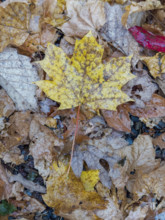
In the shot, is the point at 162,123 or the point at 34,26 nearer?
the point at 34,26

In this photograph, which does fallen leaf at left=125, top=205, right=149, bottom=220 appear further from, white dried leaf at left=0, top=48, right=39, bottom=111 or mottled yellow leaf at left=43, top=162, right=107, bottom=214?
white dried leaf at left=0, top=48, right=39, bottom=111

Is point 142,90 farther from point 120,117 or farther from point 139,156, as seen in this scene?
point 139,156

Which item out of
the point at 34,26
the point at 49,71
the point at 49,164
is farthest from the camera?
the point at 49,164

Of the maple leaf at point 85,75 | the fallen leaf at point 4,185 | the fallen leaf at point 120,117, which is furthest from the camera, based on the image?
the fallen leaf at point 4,185

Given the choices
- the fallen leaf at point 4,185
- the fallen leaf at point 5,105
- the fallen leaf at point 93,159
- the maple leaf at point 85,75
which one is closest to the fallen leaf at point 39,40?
the maple leaf at point 85,75

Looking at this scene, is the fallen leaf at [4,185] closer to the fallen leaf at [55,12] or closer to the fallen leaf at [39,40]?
the fallen leaf at [39,40]

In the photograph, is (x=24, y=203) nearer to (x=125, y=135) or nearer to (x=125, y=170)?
(x=125, y=170)

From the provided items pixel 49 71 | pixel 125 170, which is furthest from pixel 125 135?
pixel 49 71

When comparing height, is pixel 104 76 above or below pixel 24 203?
above
